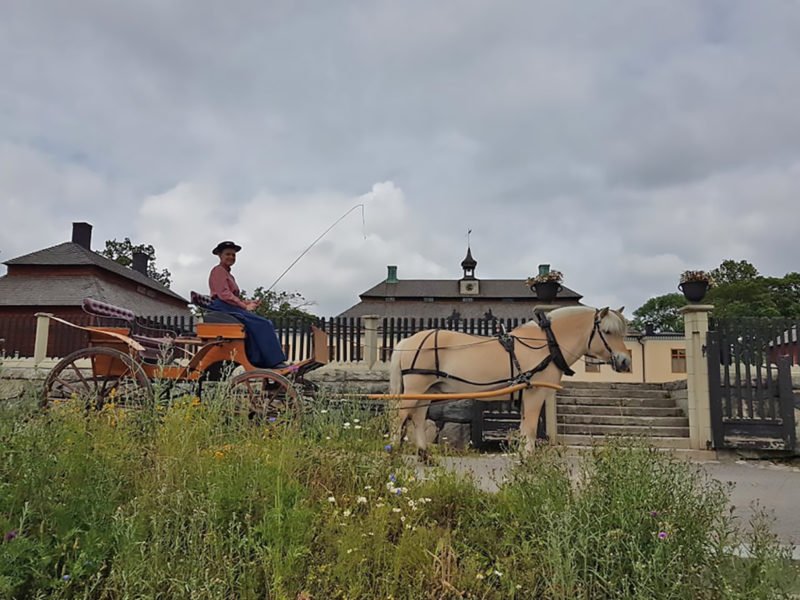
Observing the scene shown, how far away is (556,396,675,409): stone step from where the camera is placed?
8953 millimetres

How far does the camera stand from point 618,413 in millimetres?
8812

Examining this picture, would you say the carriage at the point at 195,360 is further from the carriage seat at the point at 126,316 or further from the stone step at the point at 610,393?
the stone step at the point at 610,393

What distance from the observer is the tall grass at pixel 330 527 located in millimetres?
2168

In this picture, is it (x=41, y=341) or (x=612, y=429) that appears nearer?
(x=612, y=429)

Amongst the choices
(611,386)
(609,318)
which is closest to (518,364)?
(609,318)

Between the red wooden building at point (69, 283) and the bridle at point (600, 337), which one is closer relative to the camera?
the bridle at point (600, 337)

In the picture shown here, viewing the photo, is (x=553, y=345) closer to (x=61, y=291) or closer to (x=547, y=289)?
(x=547, y=289)

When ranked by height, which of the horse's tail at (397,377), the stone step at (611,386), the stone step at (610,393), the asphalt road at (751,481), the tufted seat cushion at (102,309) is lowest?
the asphalt road at (751,481)

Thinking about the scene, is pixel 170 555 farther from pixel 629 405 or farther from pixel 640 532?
pixel 629 405

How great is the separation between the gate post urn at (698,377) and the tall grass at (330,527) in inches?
214

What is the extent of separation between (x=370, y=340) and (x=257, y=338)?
4.09m

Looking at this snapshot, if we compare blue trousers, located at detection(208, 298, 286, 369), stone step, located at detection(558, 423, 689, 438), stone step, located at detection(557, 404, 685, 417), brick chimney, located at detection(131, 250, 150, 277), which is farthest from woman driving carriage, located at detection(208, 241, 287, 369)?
brick chimney, located at detection(131, 250, 150, 277)

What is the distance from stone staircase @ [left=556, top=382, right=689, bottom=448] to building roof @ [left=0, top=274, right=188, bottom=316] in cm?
2243

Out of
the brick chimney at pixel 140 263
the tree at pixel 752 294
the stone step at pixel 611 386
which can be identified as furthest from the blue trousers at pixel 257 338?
the tree at pixel 752 294
